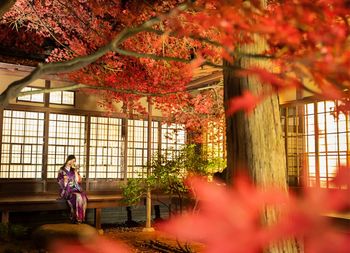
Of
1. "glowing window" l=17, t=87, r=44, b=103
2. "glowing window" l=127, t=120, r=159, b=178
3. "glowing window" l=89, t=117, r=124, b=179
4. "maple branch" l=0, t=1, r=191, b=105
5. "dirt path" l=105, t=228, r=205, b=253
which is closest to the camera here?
"maple branch" l=0, t=1, r=191, b=105

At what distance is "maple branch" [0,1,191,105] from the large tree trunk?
121 centimetres

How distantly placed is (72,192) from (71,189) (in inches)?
3.9

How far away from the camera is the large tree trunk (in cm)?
497

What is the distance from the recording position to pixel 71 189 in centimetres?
1271

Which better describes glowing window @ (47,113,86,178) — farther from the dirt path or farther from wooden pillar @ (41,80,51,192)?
the dirt path

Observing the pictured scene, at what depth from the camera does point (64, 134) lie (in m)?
15.5

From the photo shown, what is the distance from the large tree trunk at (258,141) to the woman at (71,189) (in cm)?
839

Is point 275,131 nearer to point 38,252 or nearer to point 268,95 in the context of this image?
point 268,95

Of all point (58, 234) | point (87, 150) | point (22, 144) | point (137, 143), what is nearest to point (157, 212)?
point (137, 143)

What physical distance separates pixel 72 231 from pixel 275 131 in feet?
24.3

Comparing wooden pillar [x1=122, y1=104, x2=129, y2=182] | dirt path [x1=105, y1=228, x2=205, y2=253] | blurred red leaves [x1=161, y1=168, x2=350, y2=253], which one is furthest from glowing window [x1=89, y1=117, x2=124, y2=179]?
blurred red leaves [x1=161, y1=168, x2=350, y2=253]

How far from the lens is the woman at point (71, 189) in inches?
496

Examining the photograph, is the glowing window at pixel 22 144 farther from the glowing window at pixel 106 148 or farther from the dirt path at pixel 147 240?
the dirt path at pixel 147 240

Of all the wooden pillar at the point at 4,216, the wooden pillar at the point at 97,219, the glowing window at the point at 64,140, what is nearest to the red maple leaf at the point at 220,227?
the wooden pillar at the point at 4,216
